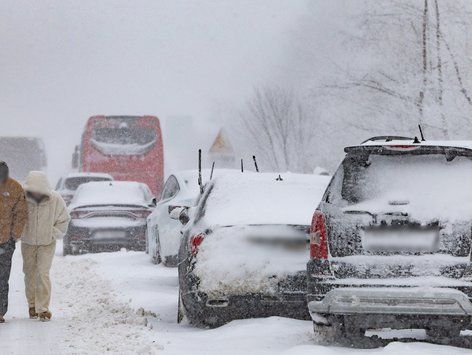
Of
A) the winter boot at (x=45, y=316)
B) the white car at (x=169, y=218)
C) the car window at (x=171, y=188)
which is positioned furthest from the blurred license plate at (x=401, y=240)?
the car window at (x=171, y=188)

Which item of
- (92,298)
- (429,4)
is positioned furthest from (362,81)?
(92,298)

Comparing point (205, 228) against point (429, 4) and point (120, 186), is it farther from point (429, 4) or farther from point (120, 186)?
point (429, 4)

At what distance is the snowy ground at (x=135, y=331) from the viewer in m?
7.74

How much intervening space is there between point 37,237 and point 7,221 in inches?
16.1

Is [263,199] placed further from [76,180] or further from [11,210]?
[76,180]

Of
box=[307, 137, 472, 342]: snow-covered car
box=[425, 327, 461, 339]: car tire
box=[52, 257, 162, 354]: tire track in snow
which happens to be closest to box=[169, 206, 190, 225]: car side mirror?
box=[52, 257, 162, 354]: tire track in snow

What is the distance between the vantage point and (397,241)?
715 centimetres

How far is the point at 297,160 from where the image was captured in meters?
52.3

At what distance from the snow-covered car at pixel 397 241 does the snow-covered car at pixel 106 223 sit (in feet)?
38.1

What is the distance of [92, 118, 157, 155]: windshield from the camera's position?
3138cm

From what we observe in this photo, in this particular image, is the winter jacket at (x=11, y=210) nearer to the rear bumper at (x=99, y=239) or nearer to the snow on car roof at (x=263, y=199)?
the snow on car roof at (x=263, y=199)

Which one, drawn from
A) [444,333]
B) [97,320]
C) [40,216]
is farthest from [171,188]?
[444,333]

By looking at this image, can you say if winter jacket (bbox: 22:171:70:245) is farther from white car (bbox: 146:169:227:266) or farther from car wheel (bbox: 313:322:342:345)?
white car (bbox: 146:169:227:266)

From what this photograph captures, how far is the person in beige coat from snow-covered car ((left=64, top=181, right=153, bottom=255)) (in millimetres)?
8279
